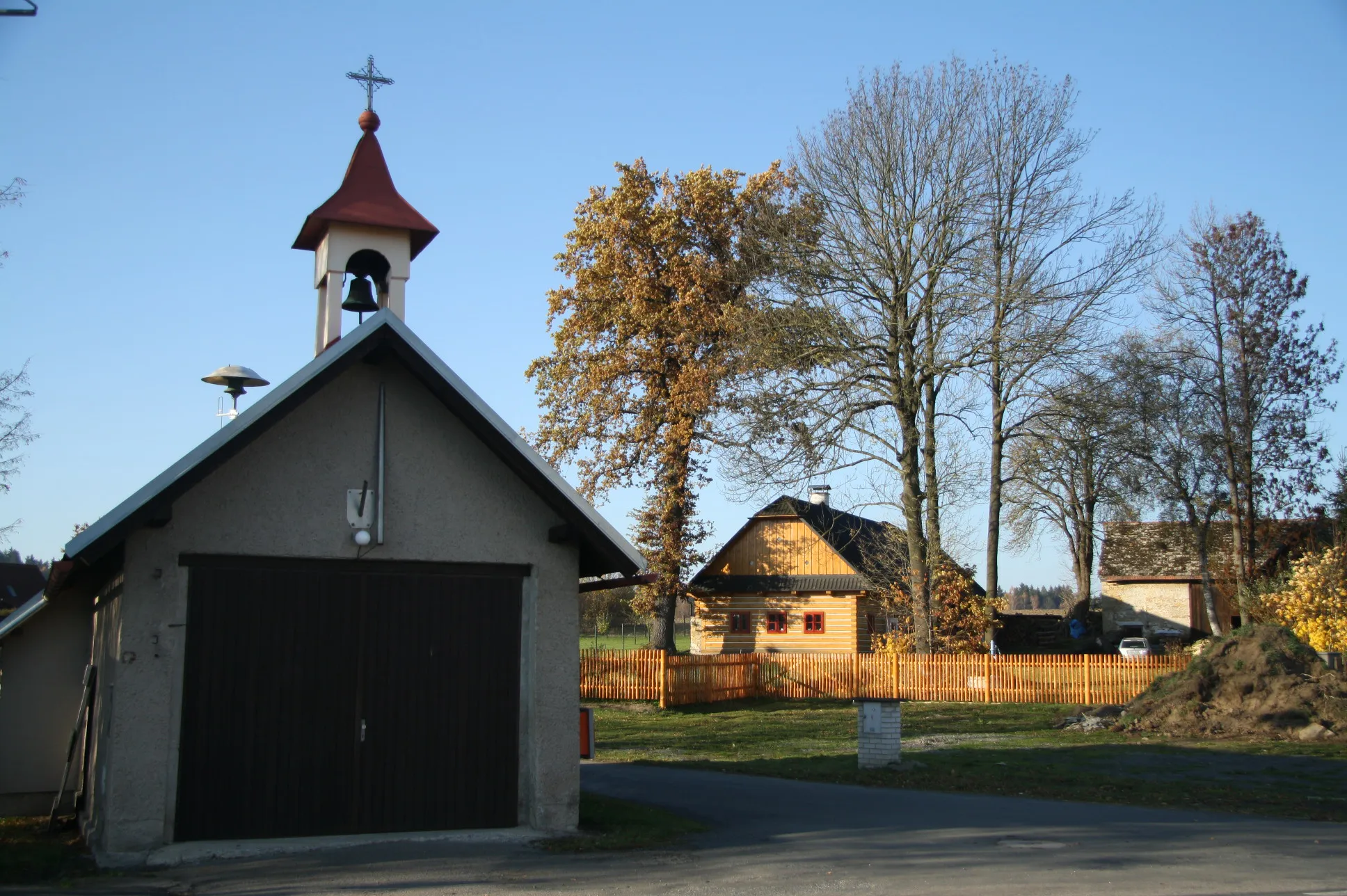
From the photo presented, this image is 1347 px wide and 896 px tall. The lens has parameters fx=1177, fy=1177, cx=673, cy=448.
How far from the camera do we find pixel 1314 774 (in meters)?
18.4

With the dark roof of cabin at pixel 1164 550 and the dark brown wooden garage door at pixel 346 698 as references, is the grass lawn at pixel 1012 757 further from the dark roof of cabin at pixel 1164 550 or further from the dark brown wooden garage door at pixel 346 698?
the dark roof of cabin at pixel 1164 550

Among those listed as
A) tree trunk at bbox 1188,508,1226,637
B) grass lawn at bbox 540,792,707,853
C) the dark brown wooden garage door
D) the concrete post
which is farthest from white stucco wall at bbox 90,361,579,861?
tree trunk at bbox 1188,508,1226,637

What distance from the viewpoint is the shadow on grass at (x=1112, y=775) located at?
15.6 m

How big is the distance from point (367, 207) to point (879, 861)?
31.3 ft

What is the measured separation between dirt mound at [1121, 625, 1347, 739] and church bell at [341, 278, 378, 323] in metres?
18.8

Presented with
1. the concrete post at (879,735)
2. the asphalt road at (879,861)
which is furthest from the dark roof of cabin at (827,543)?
the asphalt road at (879,861)

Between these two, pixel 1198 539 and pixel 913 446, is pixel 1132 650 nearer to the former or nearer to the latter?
pixel 1198 539

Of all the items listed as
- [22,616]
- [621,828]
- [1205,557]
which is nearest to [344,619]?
[621,828]

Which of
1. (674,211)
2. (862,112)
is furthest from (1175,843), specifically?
(674,211)

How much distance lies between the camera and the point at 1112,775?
721 inches

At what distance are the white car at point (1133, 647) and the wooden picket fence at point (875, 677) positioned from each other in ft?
43.1

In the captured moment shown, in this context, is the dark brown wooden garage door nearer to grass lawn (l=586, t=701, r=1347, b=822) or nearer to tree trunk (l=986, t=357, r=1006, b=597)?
grass lawn (l=586, t=701, r=1347, b=822)

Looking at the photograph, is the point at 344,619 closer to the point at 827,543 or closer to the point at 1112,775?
the point at 1112,775

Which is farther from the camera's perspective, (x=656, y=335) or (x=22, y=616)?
(x=656, y=335)
